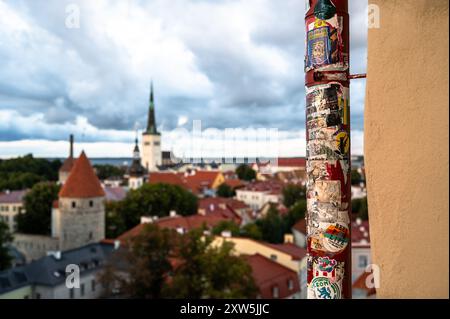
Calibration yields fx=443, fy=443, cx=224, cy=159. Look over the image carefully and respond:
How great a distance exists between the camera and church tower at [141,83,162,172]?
61.5 metres

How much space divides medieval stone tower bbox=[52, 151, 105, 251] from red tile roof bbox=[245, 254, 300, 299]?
11710 millimetres

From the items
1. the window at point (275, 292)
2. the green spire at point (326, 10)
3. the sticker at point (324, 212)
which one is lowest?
the window at point (275, 292)

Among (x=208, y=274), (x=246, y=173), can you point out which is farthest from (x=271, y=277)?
(x=246, y=173)

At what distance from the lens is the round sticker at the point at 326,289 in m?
1.43

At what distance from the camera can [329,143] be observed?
140 centimetres

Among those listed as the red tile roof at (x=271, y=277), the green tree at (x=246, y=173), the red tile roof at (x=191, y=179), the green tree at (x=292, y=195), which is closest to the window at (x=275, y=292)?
the red tile roof at (x=271, y=277)

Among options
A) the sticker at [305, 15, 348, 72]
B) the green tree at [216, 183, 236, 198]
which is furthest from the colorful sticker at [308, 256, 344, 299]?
the green tree at [216, 183, 236, 198]

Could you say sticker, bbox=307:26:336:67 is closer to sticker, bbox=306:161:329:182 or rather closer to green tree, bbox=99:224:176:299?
sticker, bbox=306:161:329:182

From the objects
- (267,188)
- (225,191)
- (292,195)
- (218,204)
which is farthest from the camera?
(225,191)

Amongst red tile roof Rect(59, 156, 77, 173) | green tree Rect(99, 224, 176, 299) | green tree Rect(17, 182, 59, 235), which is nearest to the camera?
green tree Rect(99, 224, 176, 299)

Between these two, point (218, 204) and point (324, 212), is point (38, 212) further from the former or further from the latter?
point (324, 212)

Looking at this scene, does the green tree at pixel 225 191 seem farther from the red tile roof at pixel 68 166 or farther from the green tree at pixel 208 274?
the green tree at pixel 208 274

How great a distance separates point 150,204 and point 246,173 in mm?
29487

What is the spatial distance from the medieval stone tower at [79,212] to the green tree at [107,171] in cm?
3119
